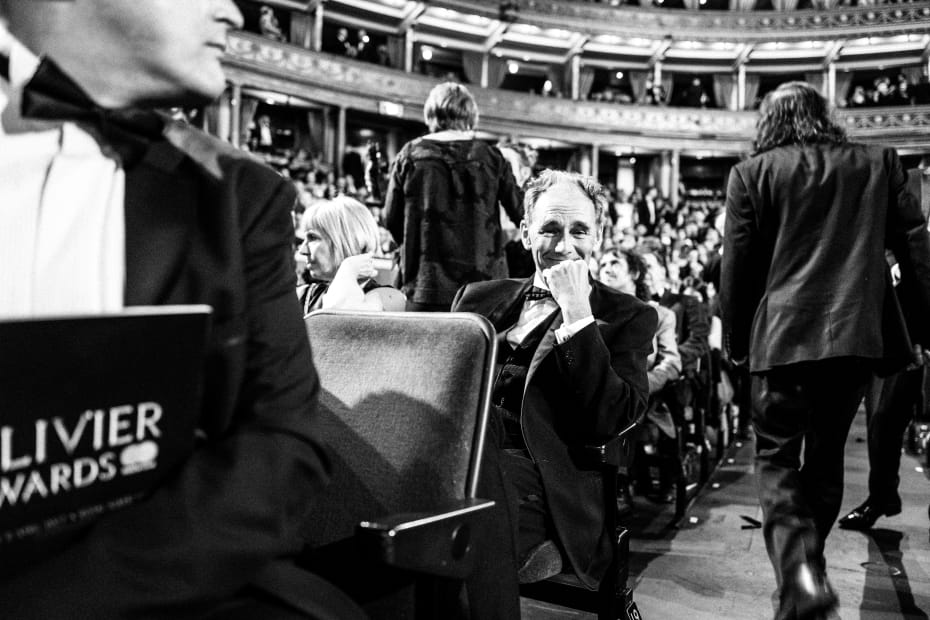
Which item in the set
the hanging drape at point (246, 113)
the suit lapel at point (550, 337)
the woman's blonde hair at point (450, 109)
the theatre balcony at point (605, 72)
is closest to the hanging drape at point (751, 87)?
the theatre balcony at point (605, 72)

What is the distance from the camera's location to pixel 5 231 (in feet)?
2.50

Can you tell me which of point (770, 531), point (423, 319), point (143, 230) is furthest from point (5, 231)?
point (770, 531)

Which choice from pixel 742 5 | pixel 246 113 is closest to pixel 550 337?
pixel 246 113

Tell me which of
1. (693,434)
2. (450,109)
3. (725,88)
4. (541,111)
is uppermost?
(725,88)

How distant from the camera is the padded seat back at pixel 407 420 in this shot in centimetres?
124

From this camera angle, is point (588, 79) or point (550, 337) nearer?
point (550, 337)

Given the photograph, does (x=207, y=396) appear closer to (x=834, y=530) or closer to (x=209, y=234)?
(x=209, y=234)

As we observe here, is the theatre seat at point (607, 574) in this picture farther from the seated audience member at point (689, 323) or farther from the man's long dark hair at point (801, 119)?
the seated audience member at point (689, 323)

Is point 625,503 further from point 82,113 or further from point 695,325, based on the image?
point 82,113

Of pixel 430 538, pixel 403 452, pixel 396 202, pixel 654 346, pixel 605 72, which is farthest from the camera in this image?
pixel 605 72

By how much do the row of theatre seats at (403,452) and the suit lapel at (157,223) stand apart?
16.1 inches

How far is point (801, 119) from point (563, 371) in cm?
126

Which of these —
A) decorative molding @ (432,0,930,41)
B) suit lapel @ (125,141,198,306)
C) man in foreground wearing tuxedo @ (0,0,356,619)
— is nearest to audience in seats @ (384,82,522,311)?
man in foreground wearing tuxedo @ (0,0,356,619)

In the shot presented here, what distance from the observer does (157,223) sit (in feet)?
2.77
